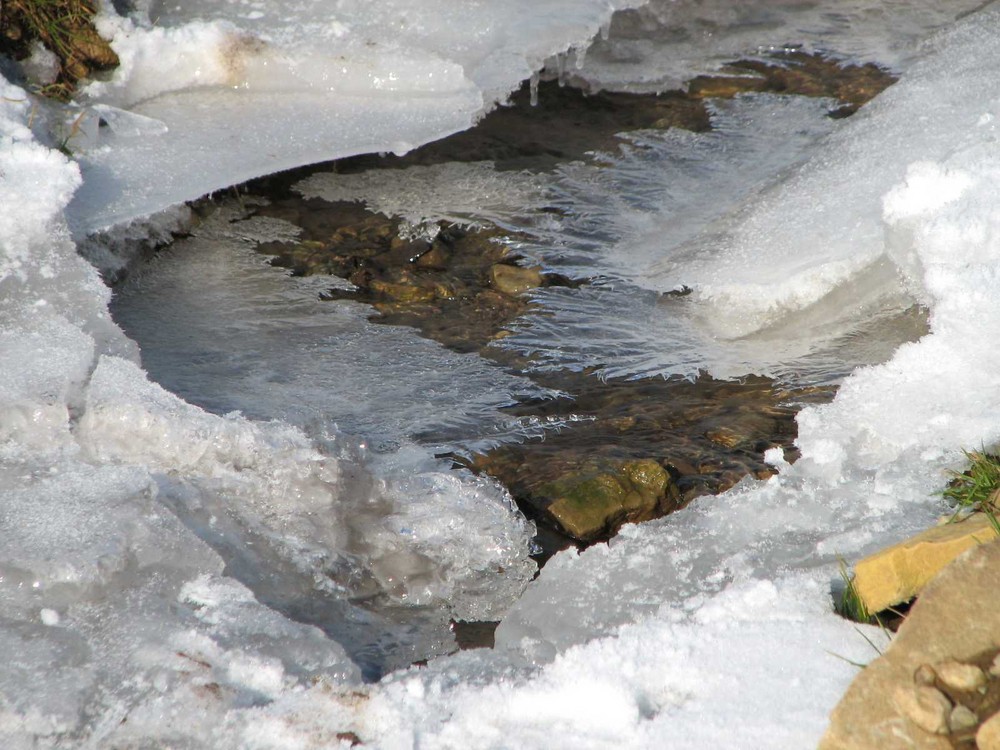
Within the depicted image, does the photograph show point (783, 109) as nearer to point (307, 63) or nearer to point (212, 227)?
point (307, 63)

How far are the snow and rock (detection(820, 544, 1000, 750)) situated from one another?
0.22 metres

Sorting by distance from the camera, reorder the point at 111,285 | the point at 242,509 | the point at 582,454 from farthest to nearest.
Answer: the point at 111,285, the point at 582,454, the point at 242,509

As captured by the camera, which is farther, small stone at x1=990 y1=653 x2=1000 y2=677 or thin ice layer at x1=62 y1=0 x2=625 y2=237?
thin ice layer at x1=62 y1=0 x2=625 y2=237

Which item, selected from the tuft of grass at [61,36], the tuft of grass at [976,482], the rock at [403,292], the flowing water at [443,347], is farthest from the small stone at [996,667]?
the tuft of grass at [61,36]

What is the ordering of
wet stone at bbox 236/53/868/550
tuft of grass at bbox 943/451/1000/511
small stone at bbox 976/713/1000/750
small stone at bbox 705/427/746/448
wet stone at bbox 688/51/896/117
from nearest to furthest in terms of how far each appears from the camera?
small stone at bbox 976/713/1000/750 → tuft of grass at bbox 943/451/1000/511 → wet stone at bbox 236/53/868/550 → small stone at bbox 705/427/746/448 → wet stone at bbox 688/51/896/117

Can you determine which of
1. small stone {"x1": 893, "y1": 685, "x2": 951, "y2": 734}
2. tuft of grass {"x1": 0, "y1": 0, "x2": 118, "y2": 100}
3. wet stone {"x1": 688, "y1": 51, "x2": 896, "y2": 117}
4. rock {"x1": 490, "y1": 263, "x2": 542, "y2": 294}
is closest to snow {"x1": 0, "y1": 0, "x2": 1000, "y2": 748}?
tuft of grass {"x1": 0, "y1": 0, "x2": 118, "y2": 100}

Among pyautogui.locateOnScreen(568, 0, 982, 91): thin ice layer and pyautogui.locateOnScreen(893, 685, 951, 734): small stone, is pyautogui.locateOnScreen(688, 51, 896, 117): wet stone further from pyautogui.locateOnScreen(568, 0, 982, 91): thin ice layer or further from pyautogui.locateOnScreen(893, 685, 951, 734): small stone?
pyautogui.locateOnScreen(893, 685, 951, 734): small stone

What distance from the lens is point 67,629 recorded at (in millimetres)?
2646

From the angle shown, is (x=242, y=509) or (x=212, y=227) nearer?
(x=242, y=509)

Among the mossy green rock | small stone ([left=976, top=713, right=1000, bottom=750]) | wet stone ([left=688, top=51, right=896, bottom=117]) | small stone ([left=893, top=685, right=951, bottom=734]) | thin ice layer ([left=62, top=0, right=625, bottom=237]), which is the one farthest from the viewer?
wet stone ([left=688, top=51, right=896, bottom=117])

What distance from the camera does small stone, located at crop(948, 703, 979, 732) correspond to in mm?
1914

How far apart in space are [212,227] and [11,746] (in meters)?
3.55

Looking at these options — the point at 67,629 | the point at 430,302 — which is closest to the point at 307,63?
the point at 430,302

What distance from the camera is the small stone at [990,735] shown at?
182 cm
